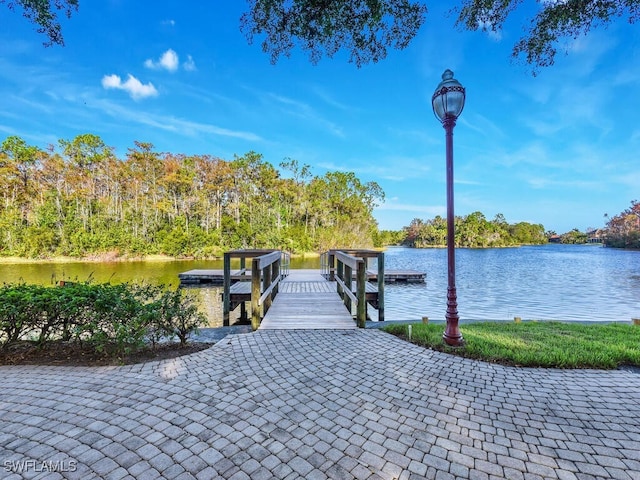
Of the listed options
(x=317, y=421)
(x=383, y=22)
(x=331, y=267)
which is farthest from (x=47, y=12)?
(x=331, y=267)

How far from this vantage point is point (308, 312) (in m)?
5.43

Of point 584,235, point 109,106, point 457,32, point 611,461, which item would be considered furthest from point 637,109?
point 584,235

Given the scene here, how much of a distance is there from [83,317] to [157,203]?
32977 mm

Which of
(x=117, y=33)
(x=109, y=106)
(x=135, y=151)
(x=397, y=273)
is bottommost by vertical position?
(x=397, y=273)

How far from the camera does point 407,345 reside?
3.91 m

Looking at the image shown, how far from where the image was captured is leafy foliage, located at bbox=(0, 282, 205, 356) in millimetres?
3283

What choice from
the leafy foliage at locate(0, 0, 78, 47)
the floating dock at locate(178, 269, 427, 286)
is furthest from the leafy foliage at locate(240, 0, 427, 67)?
the floating dock at locate(178, 269, 427, 286)

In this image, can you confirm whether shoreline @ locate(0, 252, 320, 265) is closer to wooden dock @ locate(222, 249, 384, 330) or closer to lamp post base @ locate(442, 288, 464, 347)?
wooden dock @ locate(222, 249, 384, 330)

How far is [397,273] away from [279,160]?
88.6ft

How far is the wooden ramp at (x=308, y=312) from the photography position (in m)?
4.75

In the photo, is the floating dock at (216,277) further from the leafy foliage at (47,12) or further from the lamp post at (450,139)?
the leafy foliage at (47,12)

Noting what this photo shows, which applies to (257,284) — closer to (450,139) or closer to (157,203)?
(450,139)

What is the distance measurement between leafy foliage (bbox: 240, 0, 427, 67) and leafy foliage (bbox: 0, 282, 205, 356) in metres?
3.45

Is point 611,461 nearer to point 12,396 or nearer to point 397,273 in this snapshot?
point 12,396
